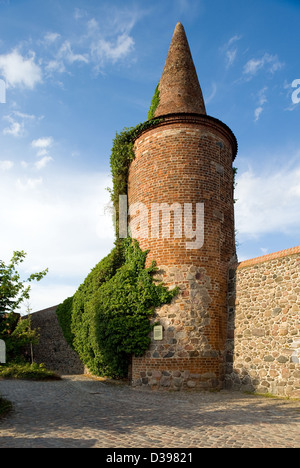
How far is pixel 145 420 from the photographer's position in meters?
6.92

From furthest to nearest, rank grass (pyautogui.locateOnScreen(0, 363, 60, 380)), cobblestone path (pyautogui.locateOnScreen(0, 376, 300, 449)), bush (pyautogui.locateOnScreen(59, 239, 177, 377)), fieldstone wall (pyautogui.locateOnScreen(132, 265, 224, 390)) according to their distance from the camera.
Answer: grass (pyautogui.locateOnScreen(0, 363, 60, 380)) < bush (pyautogui.locateOnScreen(59, 239, 177, 377)) < fieldstone wall (pyautogui.locateOnScreen(132, 265, 224, 390)) < cobblestone path (pyautogui.locateOnScreen(0, 376, 300, 449))

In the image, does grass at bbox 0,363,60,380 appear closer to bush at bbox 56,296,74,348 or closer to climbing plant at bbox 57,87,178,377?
climbing plant at bbox 57,87,178,377

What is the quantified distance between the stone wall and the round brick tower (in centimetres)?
689

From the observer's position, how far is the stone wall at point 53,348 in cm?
1769

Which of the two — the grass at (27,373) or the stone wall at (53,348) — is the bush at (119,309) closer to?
the grass at (27,373)

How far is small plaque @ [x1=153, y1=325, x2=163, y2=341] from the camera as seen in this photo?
38.1 ft

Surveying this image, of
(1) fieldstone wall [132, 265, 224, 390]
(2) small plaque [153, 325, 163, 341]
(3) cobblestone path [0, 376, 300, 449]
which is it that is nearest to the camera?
(3) cobblestone path [0, 376, 300, 449]

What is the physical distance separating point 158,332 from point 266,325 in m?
3.37

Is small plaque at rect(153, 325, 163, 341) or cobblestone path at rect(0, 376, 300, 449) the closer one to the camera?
cobblestone path at rect(0, 376, 300, 449)

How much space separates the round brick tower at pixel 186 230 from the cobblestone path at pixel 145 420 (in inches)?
43.2

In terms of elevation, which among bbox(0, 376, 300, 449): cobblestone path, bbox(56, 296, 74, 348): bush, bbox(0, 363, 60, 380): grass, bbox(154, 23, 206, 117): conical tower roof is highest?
bbox(154, 23, 206, 117): conical tower roof

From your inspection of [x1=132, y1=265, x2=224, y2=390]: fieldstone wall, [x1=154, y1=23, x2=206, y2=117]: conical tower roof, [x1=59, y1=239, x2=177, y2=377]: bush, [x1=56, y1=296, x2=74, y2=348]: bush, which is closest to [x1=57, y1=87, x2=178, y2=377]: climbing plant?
[x1=59, y1=239, x2=177, y2=377]: bush

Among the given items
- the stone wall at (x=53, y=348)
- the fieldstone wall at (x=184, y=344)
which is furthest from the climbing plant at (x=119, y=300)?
the stone wall at (x=53, y=348)
